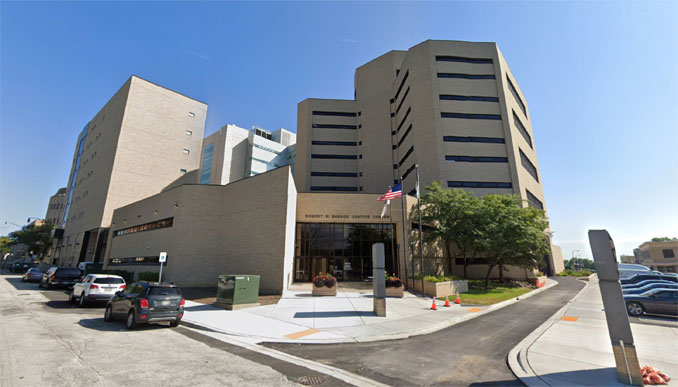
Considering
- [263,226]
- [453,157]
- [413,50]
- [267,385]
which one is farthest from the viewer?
[413,50]

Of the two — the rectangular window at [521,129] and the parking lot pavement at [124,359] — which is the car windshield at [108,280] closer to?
the parking lot pavement at [124,359]

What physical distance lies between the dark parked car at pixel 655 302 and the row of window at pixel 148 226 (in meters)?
35.0

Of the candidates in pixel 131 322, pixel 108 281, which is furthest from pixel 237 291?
pixel 108 281

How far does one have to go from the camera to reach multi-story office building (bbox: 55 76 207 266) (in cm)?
4700

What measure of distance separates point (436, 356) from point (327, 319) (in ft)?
18.5

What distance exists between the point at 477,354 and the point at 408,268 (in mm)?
17653

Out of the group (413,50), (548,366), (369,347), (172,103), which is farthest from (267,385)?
(172,103)

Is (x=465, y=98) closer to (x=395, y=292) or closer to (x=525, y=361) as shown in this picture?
(x=395, y=292)

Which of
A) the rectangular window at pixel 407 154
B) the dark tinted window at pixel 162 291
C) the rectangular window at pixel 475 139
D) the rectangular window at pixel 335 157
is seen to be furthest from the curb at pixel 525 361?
the rectangular window at pixel 335 157

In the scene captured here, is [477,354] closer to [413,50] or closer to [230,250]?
[230,250]

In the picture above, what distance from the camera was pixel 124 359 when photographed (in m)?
6.90

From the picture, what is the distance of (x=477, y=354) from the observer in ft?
26.8

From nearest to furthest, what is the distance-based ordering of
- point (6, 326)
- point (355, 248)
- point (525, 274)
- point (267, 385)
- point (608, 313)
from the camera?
point (267, 385) → point (608, 313) → point (6, 326) → point (355, 248) → point (525, 274)

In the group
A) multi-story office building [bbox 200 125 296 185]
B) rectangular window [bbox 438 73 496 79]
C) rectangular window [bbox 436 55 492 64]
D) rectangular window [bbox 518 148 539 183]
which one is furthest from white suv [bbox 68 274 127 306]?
multi-story office building [bbox 200 125 296 185]
